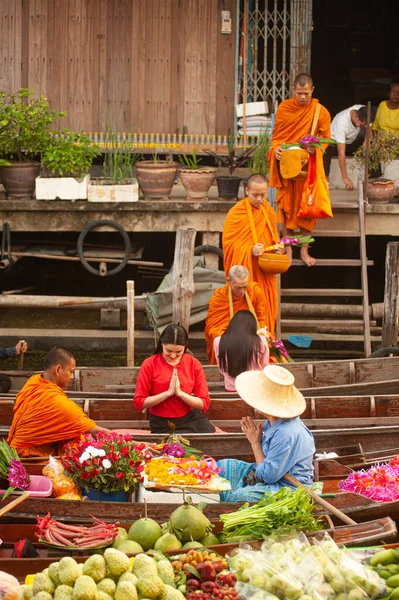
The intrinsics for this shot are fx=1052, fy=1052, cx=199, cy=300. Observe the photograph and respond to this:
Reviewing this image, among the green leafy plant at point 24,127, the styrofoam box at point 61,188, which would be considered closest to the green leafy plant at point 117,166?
the styrofoam box at point 61,188

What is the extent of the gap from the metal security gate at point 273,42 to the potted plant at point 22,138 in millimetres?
2384

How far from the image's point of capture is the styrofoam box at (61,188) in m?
11.2

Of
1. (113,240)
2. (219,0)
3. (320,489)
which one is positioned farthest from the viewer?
(113,240)

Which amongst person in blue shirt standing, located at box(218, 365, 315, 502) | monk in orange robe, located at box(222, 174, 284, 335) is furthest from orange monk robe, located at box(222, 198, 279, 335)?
person in blue shirt standing, located at box(218, 365, 315, 502)

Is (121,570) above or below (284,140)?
below

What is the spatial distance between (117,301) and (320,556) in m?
5.86

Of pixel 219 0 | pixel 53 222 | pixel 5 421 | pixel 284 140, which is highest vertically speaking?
pixel 219 0

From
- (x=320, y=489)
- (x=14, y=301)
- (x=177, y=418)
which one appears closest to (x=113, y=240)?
(x=14, y=301)

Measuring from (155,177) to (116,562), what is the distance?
7121 millimetres

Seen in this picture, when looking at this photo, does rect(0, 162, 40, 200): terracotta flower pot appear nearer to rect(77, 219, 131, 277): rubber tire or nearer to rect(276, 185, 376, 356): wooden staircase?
rect(77, 219, 131, 277): rubber tire

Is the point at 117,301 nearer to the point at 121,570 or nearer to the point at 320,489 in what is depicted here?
the point at 320,489

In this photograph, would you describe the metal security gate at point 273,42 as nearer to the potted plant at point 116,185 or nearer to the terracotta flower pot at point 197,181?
the terracotta flower pot at point 197,181

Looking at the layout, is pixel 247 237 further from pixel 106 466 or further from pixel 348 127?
pixel 106 466

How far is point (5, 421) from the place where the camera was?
7543 mm
